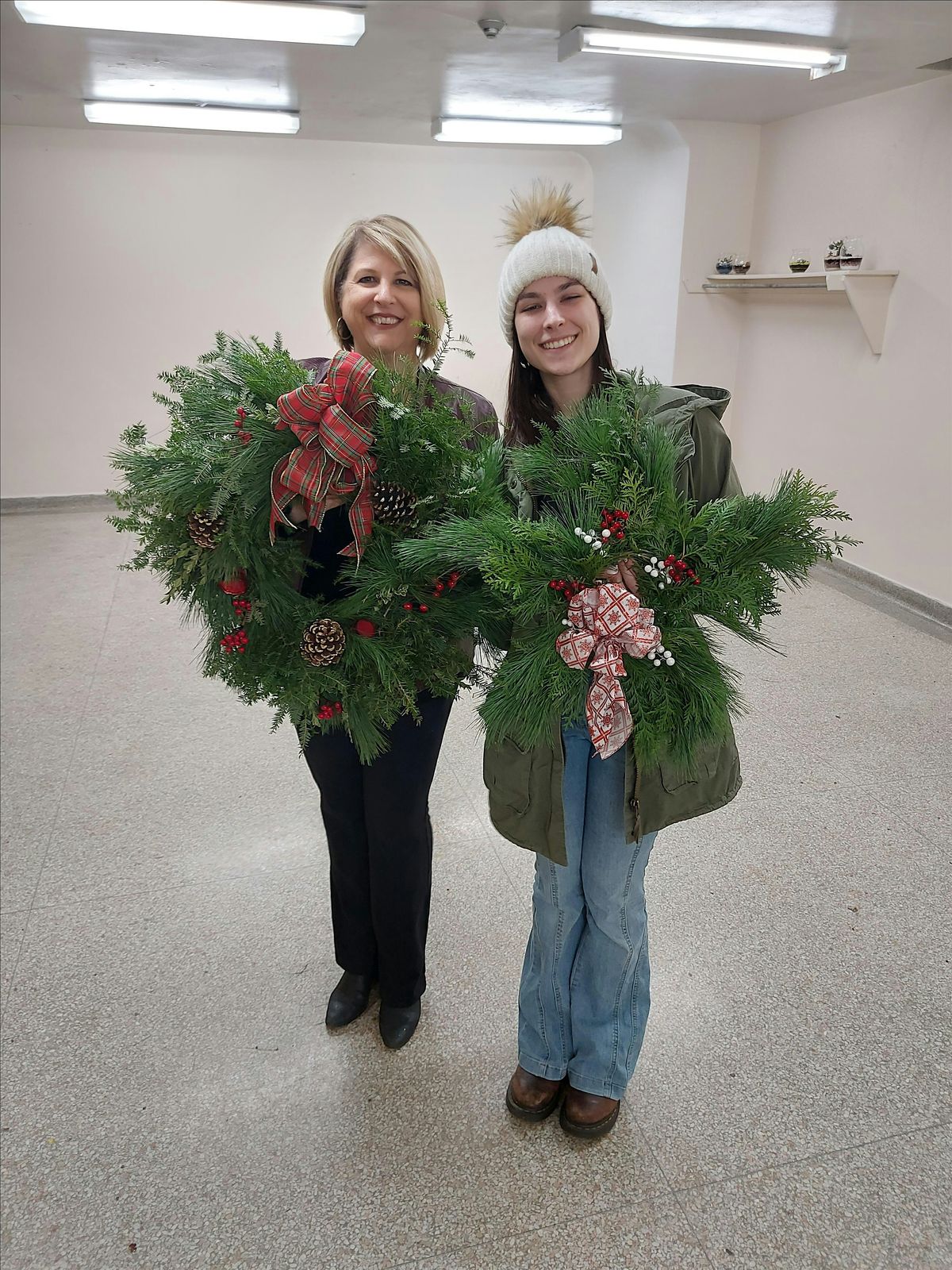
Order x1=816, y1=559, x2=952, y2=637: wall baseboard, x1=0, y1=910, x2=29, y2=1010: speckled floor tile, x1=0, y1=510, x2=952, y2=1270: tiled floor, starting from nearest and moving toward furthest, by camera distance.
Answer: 1. x1=0, y1=510, x2=952, y2=1270: tiled floor
2. x1=0, y1=910, x2=29, y2=1010: speckled floor tile
3. x1=816, y1=559, x2=952, y2=637: wall baseboard

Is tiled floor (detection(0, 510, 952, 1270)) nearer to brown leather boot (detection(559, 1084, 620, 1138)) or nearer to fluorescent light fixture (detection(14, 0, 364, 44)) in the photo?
brown leather boot (detection(559, 1084, 620, 1138))

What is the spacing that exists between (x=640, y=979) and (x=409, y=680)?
70 cm

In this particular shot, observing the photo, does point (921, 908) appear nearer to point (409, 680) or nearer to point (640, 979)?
point (640, 979)

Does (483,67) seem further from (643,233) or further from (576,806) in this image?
(576,806)

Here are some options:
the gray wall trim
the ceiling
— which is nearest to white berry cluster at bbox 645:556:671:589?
the ceiling

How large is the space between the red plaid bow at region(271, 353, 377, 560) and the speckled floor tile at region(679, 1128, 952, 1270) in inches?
50.9

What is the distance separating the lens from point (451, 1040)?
5.83 feet

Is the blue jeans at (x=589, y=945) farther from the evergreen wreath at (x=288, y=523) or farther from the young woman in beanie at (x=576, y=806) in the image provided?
the evergreen wreath at (x=288, y=523)

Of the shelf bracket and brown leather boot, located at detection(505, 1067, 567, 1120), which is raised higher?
the shelf bracket

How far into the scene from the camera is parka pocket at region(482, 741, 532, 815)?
1.34 meters

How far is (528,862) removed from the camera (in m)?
2.33

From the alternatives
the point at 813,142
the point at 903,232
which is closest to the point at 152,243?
the point at 813,142

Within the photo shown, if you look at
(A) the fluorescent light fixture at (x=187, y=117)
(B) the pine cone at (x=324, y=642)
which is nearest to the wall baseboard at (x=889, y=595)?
(B) the pine cone at (x=324, y=642)

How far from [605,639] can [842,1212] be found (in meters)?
1.09
